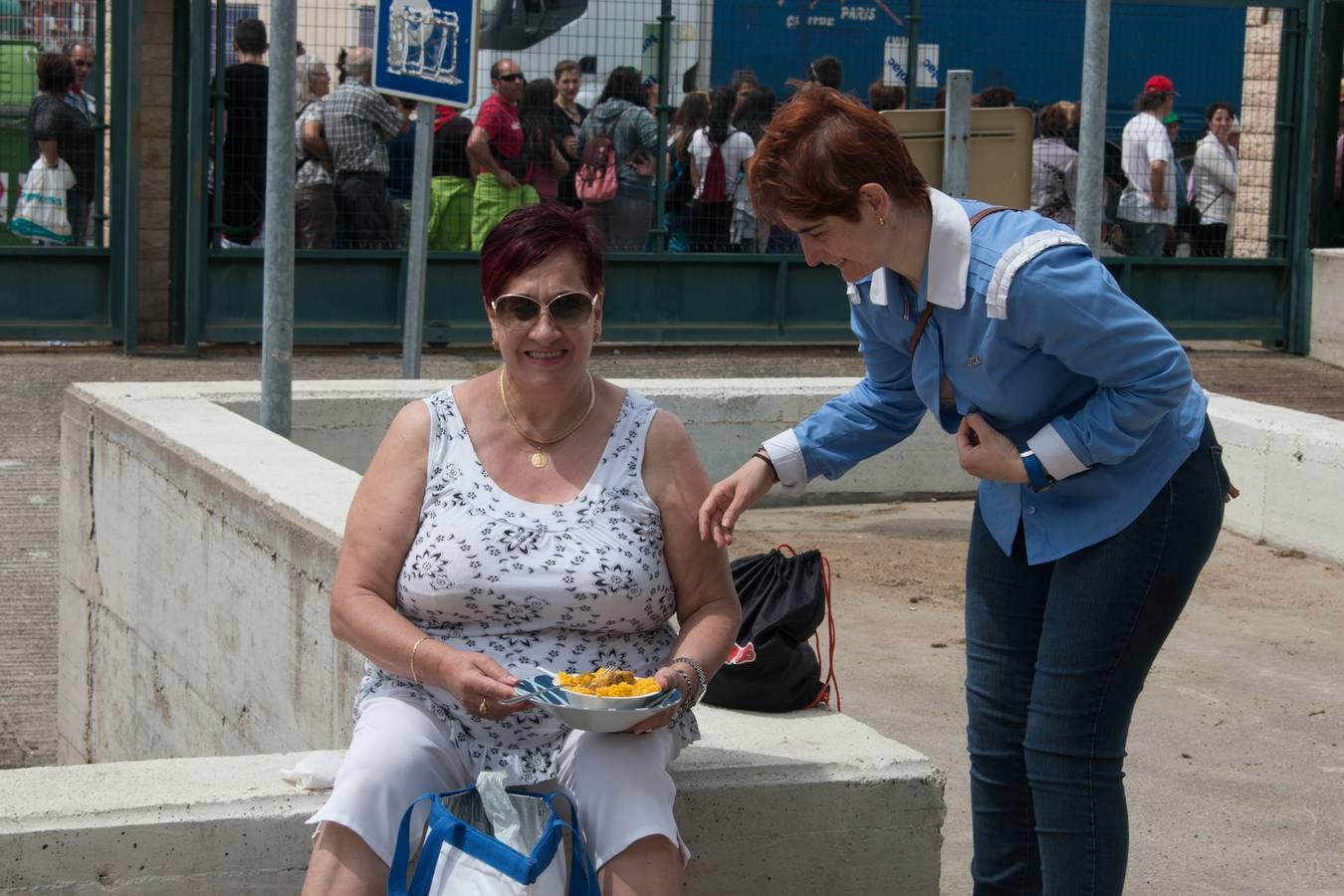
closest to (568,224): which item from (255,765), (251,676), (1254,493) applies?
(255,765)

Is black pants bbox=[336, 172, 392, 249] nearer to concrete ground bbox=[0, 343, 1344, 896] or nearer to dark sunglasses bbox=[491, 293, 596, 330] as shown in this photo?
concrete ground bbox=[0, 343, 1344, 896]

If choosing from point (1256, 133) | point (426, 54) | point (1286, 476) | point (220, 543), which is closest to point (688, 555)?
point (220, 543)

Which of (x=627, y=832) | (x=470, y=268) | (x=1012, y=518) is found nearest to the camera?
(x=627, y=832)

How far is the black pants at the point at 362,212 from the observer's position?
36.4 feet

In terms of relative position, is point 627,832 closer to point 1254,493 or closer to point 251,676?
point 251,676

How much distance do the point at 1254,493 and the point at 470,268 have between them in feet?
18.9

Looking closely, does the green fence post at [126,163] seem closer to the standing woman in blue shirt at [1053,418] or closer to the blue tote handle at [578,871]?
the standing woman in blue shirt at [1053,418]

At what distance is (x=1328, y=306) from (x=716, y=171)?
4.53 meters

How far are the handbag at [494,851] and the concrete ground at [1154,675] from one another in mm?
1478

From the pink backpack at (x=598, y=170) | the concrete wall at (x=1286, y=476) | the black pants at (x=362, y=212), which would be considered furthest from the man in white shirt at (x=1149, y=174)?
the concrete wall at (x=1286, y=476)

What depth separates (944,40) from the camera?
39.7 feet

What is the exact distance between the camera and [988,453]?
9.26 ft

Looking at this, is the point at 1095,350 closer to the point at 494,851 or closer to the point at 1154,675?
the point at 494,851

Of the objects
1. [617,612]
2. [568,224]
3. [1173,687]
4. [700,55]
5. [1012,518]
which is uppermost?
[700,55]
